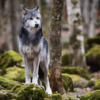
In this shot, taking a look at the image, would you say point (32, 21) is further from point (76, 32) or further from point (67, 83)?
point (76, 32)

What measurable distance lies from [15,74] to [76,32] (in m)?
4.72

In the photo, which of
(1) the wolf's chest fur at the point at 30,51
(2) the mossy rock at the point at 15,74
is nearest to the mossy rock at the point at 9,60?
(2) the mossy rock at the point at 15,74

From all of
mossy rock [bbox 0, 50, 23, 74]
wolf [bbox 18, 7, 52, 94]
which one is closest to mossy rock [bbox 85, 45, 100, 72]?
mossy rock [bbox 0, 50, 23, 74]

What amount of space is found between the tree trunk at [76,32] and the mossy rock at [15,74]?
3.76 m

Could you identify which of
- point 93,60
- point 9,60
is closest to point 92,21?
point 93,60

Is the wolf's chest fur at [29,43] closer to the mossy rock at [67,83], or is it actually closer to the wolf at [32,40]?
the wolf at [32,40]

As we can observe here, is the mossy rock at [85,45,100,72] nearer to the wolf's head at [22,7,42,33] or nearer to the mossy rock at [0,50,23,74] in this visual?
the mossy rock at [0,50,23,74]

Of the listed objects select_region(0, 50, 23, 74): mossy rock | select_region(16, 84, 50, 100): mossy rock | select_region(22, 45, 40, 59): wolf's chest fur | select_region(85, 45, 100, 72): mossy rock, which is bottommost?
select_region(85, 45, 100, 72): mossy rock

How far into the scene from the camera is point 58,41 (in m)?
6.81

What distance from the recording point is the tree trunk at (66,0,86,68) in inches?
450

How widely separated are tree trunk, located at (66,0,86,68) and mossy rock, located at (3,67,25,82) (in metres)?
3.76

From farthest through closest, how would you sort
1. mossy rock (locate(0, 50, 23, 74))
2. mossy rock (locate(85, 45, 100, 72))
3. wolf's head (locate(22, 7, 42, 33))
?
mossy rock (locate(85, 45, 100, 72)), mossy rock (locate(0, 50, 23, 74)), wolf's head (locate(22, 7, 42, 33))

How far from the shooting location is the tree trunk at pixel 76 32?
37.5ft

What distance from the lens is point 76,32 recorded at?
37.8 feet
